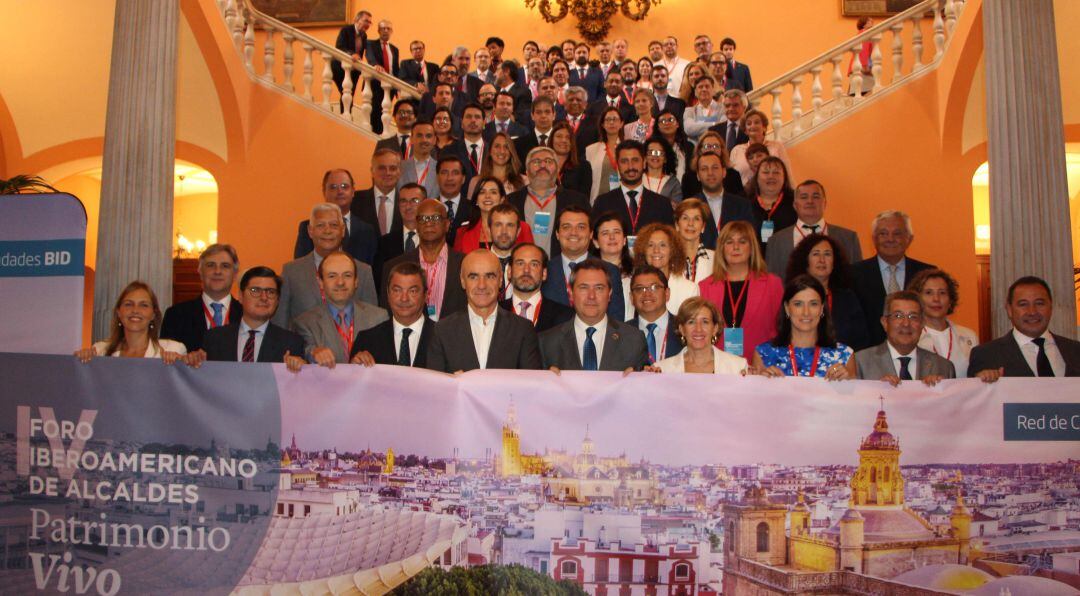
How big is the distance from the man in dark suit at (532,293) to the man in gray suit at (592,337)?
0.42m

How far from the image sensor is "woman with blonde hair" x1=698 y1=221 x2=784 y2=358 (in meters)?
5.32

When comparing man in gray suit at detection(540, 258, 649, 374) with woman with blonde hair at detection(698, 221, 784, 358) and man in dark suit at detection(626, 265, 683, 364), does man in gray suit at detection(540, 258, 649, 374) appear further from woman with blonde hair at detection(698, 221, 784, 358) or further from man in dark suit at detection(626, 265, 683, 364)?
woman with blonde hair at detection(698, 221, 784, 358)

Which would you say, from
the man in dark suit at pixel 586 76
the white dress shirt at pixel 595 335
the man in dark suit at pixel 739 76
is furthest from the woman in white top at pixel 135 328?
the man in dark suit at pixel 739 76

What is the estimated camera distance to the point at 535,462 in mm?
3947

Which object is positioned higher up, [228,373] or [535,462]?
[228,373]

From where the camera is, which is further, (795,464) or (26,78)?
(26,78)

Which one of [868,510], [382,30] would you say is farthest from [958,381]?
[382,30]

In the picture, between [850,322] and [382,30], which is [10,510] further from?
[382,30]

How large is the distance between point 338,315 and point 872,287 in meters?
3.14

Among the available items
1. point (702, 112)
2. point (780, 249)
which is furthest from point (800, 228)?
point (702, 112)

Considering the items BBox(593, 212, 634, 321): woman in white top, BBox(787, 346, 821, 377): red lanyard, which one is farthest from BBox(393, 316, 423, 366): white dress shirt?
BBox(787, 346, 821, 377): red lanyard

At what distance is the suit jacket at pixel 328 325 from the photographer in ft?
16.5

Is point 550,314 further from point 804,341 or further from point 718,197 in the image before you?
point 718,197

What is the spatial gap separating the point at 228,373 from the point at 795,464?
87.0 inches
